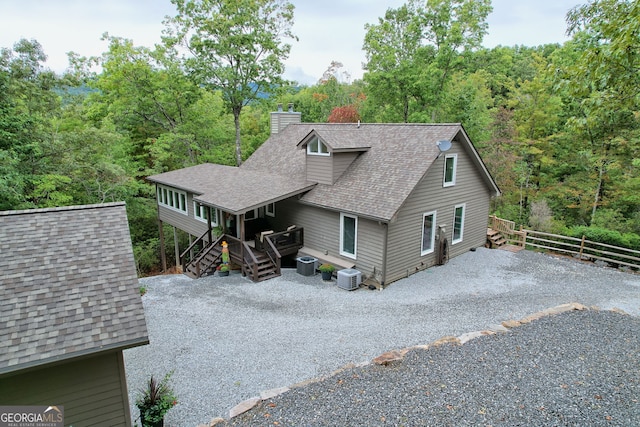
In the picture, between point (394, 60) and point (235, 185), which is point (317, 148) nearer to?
point (235, 185)

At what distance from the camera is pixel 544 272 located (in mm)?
14203

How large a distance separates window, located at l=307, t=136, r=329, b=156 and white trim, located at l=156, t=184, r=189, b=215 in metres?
7.59

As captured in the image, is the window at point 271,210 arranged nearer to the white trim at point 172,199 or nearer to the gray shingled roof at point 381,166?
the gray shingled roof at point 381,166

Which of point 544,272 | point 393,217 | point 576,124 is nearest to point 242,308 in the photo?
point 393,217

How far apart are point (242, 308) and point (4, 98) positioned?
43.7 feet

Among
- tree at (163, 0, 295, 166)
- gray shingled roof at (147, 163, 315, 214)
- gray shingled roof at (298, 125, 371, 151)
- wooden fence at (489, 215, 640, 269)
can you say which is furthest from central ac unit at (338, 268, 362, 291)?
tree at (163, 0, 295, 166)

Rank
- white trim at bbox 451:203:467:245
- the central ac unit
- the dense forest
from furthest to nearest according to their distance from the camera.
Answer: the dense forest < white trim at bbox 451:203:467:245 < the central ac unit

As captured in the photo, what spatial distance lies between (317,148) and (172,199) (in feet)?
32.4

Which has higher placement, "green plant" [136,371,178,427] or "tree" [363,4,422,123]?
"tree" [363,4,422,123]

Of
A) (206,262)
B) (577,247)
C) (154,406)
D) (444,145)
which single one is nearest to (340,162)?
(444,145)

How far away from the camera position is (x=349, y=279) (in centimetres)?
1259

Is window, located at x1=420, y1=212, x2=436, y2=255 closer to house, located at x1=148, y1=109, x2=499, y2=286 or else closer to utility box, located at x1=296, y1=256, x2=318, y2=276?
house, located at x1=148, y1=109, x2=499, y2=286

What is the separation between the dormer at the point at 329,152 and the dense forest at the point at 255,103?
10.8 metres

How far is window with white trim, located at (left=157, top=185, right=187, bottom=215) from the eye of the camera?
766 inches
